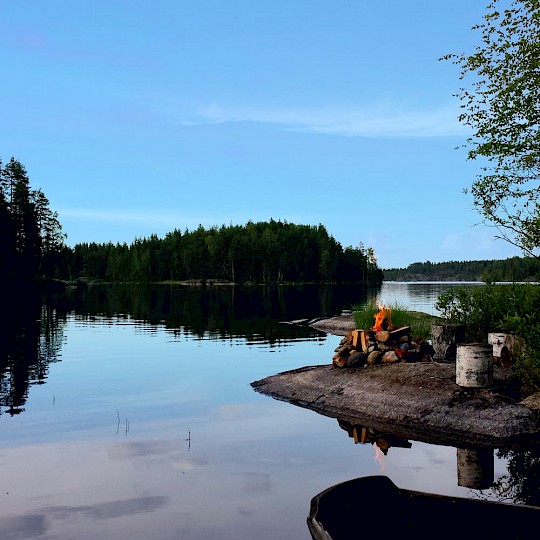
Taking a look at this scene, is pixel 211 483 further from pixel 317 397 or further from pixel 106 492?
pixel 317 397

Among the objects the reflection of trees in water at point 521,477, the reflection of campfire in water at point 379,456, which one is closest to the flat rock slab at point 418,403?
the reflection of trees in water at point 521,477

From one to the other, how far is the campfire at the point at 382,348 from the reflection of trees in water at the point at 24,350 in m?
11.0

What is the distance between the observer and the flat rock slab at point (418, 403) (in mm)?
15680

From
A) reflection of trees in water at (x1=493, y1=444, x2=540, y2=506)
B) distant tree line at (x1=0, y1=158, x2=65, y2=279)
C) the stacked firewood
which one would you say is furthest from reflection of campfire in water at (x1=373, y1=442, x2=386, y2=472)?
distant tree line at (x1=0, y1=158, x2=65, y2=279)

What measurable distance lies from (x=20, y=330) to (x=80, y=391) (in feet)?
74.2

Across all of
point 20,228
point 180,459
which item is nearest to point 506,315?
point 180,459

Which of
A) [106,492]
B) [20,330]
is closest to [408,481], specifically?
[106,492]

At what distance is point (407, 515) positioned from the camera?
883cm

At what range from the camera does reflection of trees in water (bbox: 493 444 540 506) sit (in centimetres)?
1148

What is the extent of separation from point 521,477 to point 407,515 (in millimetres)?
4906

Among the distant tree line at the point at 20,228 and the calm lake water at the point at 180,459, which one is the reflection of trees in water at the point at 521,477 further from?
the distant tree line at the point at 20,228

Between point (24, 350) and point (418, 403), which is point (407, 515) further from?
point (24, 350)

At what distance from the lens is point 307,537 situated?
960cm

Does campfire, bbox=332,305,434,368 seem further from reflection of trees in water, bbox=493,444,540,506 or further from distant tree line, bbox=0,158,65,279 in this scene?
distant tree line, bbox=0,158,65,279
